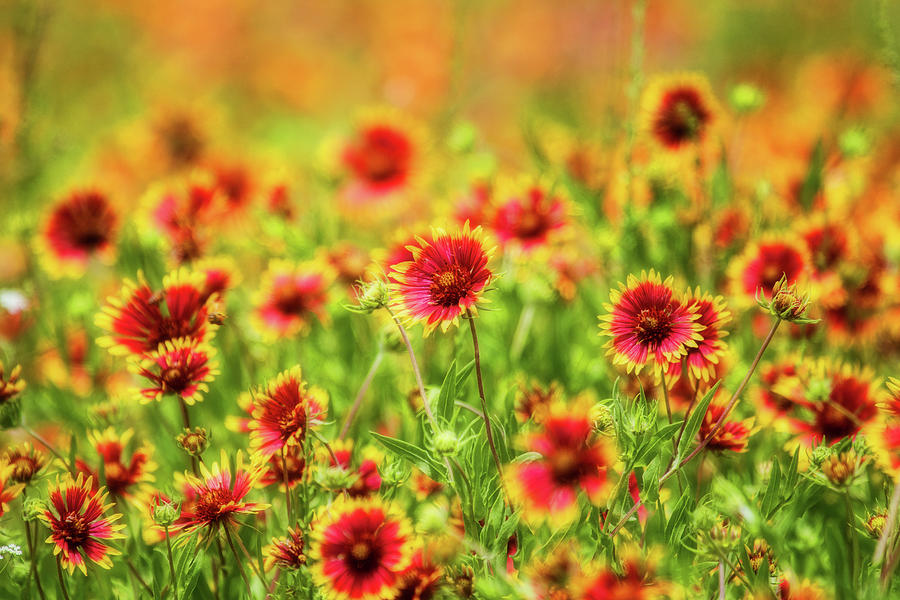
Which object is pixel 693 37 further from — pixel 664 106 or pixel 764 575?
pixel 764 575

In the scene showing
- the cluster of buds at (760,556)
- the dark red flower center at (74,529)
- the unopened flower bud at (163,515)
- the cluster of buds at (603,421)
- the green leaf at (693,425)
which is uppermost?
the cluster of buds at (603,421)

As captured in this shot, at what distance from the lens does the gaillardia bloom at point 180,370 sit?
0.90 metres

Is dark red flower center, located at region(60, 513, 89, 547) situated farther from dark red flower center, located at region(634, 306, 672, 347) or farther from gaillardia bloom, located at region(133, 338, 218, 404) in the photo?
dark red flower center, located at region(634, 306, 672, 347)

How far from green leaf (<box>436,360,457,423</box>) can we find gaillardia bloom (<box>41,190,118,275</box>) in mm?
1040

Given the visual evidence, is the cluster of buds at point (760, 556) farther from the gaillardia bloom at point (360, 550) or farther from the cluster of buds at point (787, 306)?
the gaillardia bloom at point (360, 550)

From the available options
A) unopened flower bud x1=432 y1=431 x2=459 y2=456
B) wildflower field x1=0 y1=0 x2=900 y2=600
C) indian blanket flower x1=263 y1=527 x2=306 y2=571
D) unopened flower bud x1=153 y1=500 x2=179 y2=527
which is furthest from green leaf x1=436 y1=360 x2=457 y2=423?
unopened flower bud x1=153 y1=500 x2=179 y2=527

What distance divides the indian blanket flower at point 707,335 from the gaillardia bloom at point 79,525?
697 millimetres

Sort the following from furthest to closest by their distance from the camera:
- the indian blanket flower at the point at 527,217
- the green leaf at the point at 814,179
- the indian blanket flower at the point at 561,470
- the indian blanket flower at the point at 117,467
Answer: the green leaf at the point at 814,179 < the indian blanket flower at the point at 527,217 < the indian blanket flower at the point at 117,467 < the indian blanket flower at the point at 561,470

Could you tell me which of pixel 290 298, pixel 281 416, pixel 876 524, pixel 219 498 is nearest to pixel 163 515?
pixel 219 498

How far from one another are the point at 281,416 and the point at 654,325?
0.45 m

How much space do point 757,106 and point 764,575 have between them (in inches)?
41.0

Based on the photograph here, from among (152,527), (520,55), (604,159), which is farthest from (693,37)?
(152,527)

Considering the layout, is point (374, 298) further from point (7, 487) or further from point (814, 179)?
point (814, 179)

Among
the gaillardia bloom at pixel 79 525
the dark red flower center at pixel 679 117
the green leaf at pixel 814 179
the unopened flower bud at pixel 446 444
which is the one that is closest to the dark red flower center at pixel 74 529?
the gaillardia bloom at pixel 79 525
